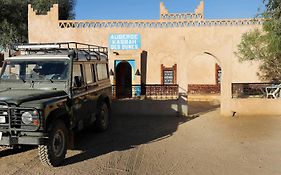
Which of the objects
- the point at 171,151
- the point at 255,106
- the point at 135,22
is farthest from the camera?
the point at 135,22

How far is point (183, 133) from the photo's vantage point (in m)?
9.42

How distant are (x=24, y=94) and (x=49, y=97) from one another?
0.44 m

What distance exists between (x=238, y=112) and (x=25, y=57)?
8.12m

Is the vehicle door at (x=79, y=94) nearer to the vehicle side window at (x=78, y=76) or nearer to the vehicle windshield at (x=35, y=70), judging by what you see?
the vehicle side window at (x=78, y=76)

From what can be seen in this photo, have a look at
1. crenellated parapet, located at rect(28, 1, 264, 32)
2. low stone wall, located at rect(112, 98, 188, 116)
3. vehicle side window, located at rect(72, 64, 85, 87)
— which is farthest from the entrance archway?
vehicle side window, located at rect(72, 64, 85, 87)

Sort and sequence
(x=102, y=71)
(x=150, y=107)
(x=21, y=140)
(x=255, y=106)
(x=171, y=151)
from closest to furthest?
(x=21, y=140) < (x=171, y=151) < (x=102, y=71) < (x=255, y=106) < (x=150, y=107)

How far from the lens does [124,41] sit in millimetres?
17922

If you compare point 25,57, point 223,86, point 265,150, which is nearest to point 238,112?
point 223,86

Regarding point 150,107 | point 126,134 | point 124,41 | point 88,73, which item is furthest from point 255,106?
point 124,41

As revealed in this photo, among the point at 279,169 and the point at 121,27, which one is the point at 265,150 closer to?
the point at 279,169

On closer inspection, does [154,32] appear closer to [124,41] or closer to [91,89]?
[124,41]

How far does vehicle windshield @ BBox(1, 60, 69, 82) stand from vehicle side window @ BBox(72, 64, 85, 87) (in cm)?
19

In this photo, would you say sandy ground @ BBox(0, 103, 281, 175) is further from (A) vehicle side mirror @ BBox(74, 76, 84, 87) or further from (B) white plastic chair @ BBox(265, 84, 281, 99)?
(B) white plastic chair @ BBox(265, 84, 281, 99)

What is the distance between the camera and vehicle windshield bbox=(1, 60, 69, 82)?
7.02 metres
